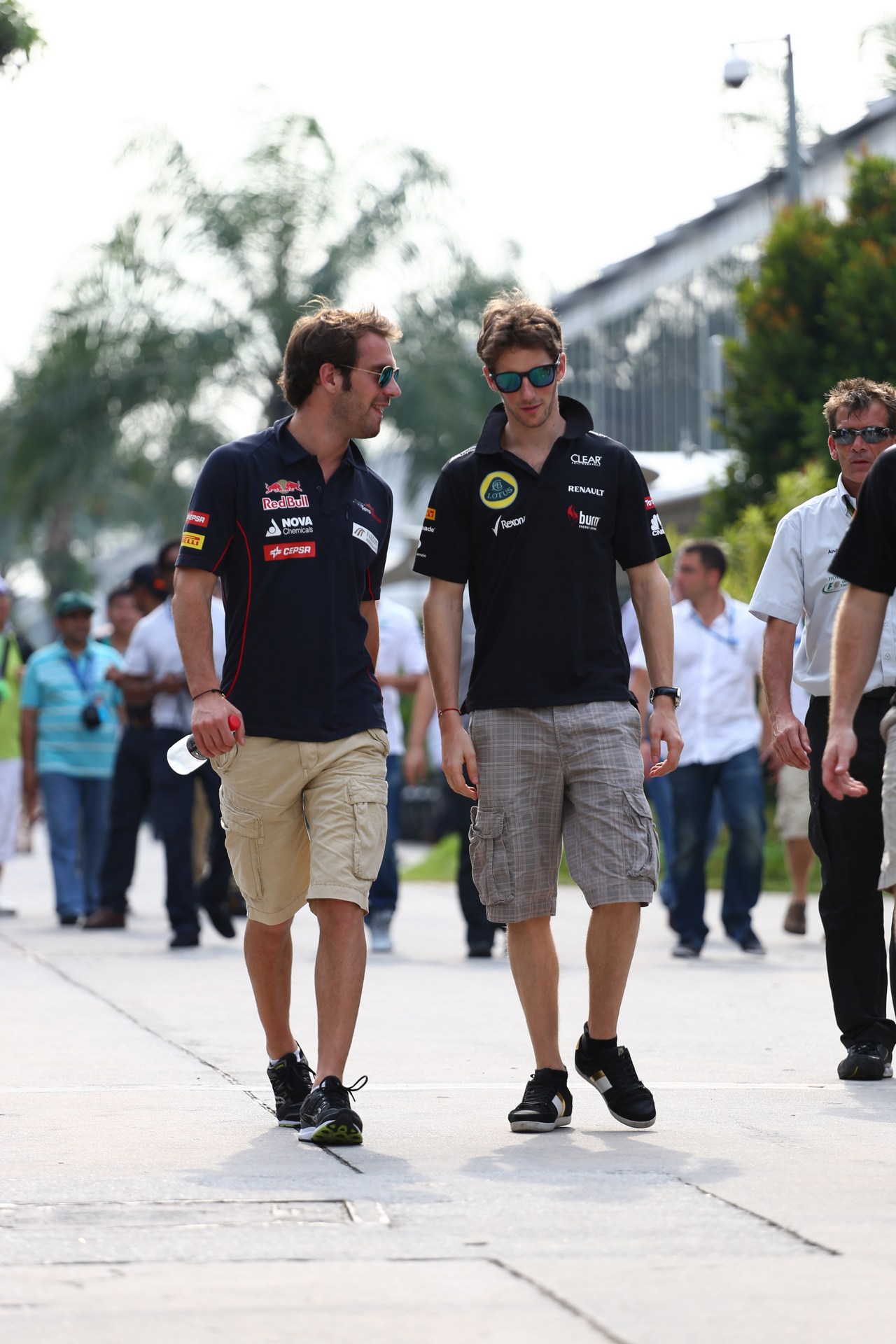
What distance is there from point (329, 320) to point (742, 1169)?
2.43m

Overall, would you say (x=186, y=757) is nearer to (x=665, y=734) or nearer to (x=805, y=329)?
(x=665, y=734)

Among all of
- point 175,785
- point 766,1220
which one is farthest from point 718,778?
point 766,1220

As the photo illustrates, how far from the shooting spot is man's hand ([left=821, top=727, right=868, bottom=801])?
506 centimetres

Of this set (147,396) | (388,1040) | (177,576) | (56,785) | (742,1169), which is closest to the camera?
(742,1169)

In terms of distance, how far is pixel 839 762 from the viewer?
507 centimetres

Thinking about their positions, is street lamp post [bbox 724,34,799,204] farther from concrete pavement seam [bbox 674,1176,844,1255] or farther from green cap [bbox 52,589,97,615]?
concrete pavement seam [bbox 674,1176,844,1255]

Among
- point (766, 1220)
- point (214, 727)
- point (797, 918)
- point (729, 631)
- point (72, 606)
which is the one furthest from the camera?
point (72, 606)

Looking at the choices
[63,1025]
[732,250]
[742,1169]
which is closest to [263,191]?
[732,250]

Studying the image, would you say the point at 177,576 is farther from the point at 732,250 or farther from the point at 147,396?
the point at 732,250

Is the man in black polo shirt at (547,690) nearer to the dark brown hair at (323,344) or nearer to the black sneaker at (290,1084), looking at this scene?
the dark brown hair at (323,344)

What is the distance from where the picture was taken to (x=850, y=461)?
6.60 meters

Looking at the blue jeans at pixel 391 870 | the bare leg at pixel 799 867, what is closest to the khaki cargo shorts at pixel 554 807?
the blue jeans at pixel 391 870

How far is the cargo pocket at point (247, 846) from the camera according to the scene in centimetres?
546

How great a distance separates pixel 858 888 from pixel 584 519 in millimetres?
1711
